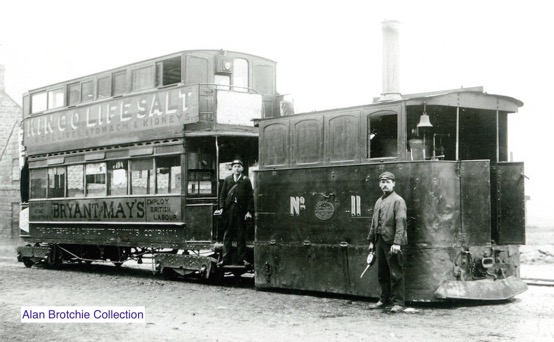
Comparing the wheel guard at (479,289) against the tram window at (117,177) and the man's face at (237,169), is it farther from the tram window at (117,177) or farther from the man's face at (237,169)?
the tram window at (117,177)

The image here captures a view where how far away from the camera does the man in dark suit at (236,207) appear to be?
40.1 feet

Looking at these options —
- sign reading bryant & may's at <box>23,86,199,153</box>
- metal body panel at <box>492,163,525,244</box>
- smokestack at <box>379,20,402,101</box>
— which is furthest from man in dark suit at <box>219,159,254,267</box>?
metal body panel at <box>492,163,525,244</box>

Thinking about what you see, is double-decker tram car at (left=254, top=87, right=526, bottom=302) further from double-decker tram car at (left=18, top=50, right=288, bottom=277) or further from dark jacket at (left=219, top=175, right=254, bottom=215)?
double-decker tram car at (left=18, top=50, right=288, bottom=277)

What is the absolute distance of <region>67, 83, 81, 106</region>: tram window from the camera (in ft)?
53.2

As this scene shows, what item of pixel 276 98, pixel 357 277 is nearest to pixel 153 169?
pixel 276 98

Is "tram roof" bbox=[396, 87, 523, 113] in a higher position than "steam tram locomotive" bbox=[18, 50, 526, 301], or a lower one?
higher

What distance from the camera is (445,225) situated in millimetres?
9633

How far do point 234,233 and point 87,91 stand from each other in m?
A: 5.77

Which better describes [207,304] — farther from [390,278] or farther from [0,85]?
[0,85]

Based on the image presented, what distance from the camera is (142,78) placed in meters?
14.3

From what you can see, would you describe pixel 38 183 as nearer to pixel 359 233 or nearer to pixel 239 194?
pixel 239 194

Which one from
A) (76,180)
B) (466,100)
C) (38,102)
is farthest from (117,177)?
(466,100)

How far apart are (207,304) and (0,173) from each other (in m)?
23.0

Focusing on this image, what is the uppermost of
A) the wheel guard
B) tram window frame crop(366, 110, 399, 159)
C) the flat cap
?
tram window frame crop(366, 110, 399, 159)
